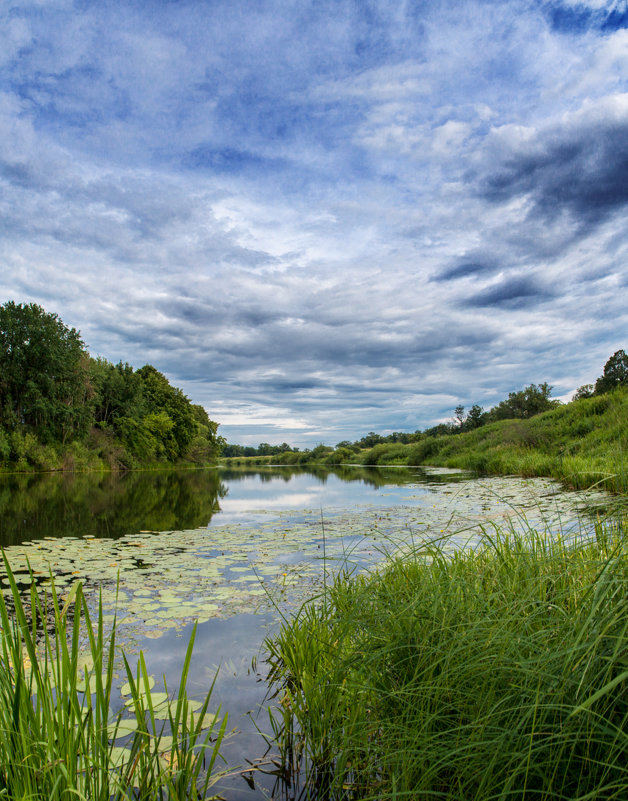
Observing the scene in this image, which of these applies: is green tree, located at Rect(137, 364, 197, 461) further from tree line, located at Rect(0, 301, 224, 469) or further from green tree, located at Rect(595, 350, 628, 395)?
green tree, located at Rect(595, 350, 628, 395)

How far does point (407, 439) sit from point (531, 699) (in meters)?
60.1

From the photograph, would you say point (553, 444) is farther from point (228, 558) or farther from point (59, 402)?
point (59, 402)

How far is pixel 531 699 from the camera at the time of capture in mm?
1442

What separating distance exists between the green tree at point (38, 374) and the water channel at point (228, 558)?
2195cm

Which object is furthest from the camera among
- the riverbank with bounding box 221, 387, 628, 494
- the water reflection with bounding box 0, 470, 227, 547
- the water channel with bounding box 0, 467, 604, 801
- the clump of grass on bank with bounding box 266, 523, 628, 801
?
the riverbank with bounding box 221, 387, 628, 494

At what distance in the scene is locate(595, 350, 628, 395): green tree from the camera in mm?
29609

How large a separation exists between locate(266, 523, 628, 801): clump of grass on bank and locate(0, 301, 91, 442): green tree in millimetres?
35233

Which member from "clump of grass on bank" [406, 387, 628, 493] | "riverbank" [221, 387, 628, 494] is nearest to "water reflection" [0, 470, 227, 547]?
"riverbank" [221, 387, 628, 494]

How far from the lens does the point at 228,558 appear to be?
6820 mm

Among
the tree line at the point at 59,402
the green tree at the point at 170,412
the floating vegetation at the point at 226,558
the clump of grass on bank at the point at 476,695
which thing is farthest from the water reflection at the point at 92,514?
the green tree at the point at 170,412

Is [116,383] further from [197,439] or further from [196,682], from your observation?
[196,682]

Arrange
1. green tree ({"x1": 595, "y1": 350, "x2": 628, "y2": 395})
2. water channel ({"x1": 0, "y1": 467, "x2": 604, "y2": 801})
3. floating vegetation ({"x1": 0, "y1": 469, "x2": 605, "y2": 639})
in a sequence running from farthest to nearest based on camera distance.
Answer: green tree ({"x1": 595, "y1": 350, "x2": 628, "y2": 395})
floating vegetation ({"x1": 0, "y1": 469, "x2": 605, "y2": 639})
water channel ({"x1": 0, "y1": 467, "x2": 604, "y2": 801})

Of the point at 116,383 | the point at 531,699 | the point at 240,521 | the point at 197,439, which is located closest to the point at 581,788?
the point at 531,699

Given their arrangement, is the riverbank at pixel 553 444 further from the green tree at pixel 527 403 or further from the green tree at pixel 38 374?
the green tree at pixel 38 374
